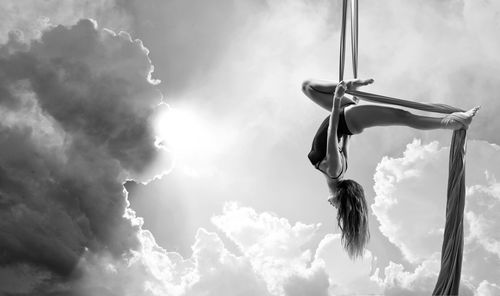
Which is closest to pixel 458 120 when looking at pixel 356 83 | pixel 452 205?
pixel 452 205

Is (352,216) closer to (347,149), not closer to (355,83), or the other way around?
(347,149)

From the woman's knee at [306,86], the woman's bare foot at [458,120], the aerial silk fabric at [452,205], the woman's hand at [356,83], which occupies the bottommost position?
the aerial silk fabric at [452,205]

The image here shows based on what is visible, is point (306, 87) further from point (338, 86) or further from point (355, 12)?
point (355, 12)

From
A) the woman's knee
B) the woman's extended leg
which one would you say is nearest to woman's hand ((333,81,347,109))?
the woman's extended leg

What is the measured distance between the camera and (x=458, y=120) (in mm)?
5688

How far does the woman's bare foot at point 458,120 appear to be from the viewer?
570 centimetres

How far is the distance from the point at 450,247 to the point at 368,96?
1926mm

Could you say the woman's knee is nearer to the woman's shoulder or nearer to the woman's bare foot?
the woman's shoulder

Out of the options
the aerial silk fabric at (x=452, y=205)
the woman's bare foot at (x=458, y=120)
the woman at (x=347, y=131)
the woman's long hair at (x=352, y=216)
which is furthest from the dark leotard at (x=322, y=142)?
the woman's bare foot at (x=458, y=120)

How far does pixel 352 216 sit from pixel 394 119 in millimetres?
1279

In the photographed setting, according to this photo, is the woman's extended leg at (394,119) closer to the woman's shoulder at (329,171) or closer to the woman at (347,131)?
the woman at (347,131)

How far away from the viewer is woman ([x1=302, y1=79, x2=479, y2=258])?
5.87 metres

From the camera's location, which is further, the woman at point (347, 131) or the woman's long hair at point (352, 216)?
the woman's long hair at point (352, 216)

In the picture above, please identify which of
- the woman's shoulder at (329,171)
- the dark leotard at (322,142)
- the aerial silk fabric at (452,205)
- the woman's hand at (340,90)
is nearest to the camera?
the aerial silk fabric at (452,205)
